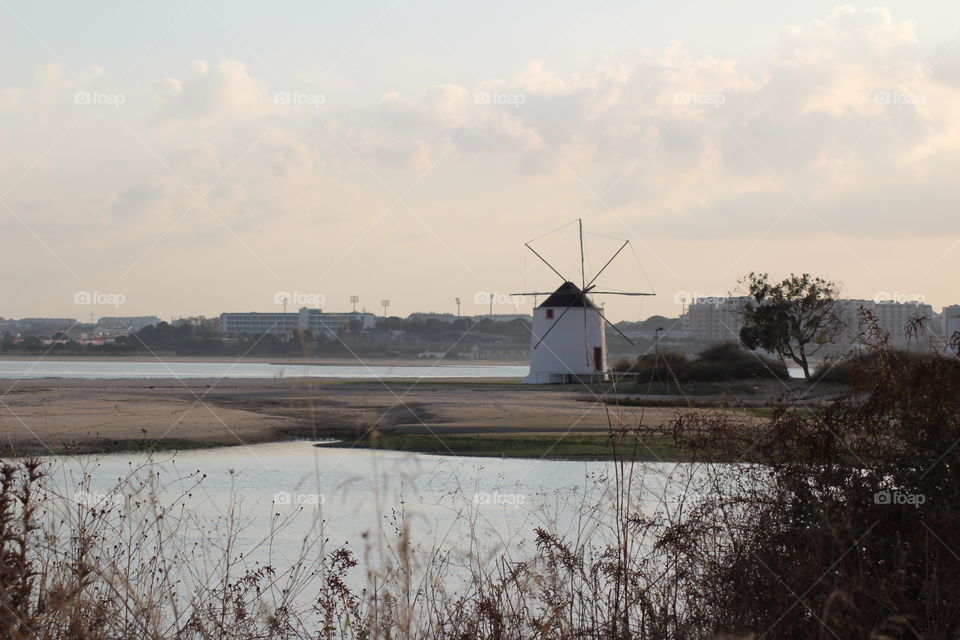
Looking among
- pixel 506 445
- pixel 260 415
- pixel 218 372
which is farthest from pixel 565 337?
pixel 218 372

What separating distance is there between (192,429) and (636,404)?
2047cm

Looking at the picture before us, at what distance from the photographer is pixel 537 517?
1387 centimetres

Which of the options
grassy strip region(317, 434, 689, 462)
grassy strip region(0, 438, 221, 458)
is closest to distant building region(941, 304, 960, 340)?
grassy strip region(317, 434, 689, 462)

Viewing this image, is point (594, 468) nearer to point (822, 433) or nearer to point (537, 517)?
point (537, 517)

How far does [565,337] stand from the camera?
6450cm

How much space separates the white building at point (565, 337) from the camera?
63781 millimetres

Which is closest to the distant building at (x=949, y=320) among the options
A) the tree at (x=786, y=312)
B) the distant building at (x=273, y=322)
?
the tree at (x=786, y=312)

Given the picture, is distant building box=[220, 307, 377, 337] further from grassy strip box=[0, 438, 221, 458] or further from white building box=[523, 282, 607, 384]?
grassy strip box=[0, 438, 221, 458]

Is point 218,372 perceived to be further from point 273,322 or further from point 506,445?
point 273,322

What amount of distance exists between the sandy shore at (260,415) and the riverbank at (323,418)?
4cm

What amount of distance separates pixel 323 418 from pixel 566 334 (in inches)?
1181

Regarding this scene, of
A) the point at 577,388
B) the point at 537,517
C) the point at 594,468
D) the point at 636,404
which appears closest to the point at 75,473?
the point at 537,517

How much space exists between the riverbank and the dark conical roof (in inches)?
365

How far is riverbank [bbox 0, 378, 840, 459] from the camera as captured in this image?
27.2 meters
